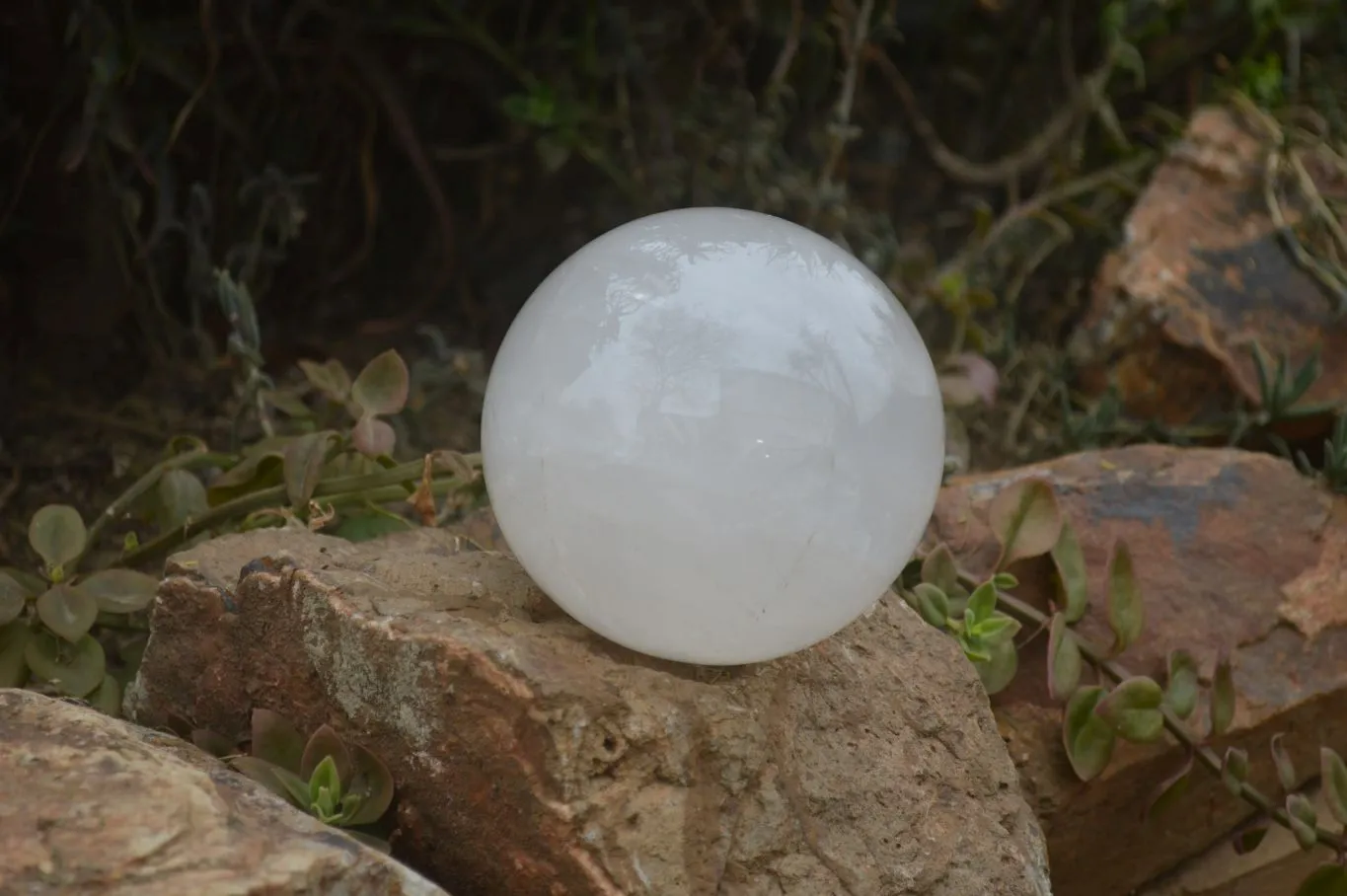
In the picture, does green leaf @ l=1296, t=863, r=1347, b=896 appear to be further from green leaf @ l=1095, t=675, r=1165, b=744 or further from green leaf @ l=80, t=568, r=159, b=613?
green leaf @ l=80, t=568, r=159, b=613

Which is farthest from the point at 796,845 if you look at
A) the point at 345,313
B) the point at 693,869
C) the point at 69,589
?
the point at 345,313

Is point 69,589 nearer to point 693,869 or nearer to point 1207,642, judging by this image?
point 693,869

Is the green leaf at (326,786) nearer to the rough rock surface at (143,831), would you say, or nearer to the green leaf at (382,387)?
the rough rock surface at (143,831)

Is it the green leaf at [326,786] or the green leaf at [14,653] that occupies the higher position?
the green leaf at [326,786]

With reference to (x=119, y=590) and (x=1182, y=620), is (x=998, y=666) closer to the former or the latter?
(x=1182, y=620)

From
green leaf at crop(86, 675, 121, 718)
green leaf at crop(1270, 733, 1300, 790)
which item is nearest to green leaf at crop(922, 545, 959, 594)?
green leaf at crop(1270, 733, 1300, 790)

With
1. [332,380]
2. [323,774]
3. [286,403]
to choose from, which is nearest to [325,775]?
[323,774]

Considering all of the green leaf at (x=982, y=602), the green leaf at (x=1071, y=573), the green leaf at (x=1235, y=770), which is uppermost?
the green leaf at (x=982, y=602)

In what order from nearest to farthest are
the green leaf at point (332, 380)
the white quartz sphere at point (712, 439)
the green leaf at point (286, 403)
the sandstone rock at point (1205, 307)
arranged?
1. the white quartz sphere at point (712, 439)
2. the green leaf at point (332, 380)
3. the green leaf at point (286, 403)
4. the sandstone rock at point (1205, 307)

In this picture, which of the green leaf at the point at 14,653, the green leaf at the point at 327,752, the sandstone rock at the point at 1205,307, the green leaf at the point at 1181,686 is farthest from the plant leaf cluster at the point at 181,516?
the sandstone rock at the point at 1205,307
